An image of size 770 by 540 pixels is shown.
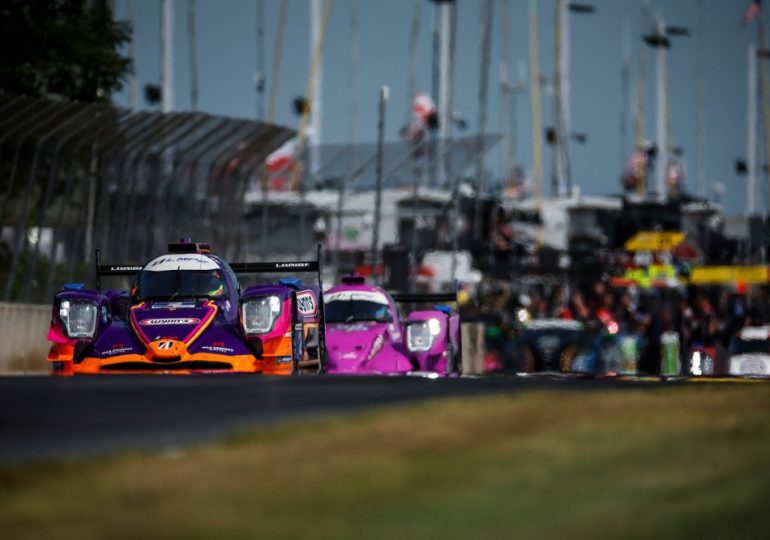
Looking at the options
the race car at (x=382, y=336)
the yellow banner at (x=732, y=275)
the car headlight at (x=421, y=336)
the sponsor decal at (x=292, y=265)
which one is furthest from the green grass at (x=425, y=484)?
the yellow banner at (x=732, y=275)

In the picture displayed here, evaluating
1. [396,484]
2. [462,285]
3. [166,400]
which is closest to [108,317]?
[166,400]

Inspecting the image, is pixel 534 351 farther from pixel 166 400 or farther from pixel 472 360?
pixel 166 400

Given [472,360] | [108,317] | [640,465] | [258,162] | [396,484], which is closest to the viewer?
[396,484]

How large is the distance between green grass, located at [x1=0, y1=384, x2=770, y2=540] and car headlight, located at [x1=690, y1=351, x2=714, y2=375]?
15.5m

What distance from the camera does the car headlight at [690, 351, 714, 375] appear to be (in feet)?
79.2

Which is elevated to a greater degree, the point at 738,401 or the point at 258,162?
the point at 258,162

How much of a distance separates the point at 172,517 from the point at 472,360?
23895mm

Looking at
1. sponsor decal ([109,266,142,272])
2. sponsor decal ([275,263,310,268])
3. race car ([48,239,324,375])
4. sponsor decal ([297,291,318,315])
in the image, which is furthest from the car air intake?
sponsor decal ([109,266,142,272])

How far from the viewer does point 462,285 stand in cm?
4662

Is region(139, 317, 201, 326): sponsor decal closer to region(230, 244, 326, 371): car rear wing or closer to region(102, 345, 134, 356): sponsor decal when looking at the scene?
region(102, 345, 134, 356): sponsor decal

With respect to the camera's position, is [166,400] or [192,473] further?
[166,400]

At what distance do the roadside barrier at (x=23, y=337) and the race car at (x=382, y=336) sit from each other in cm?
380

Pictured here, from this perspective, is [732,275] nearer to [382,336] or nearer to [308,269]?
[382,336]

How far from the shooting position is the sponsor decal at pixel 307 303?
18.1 meters
